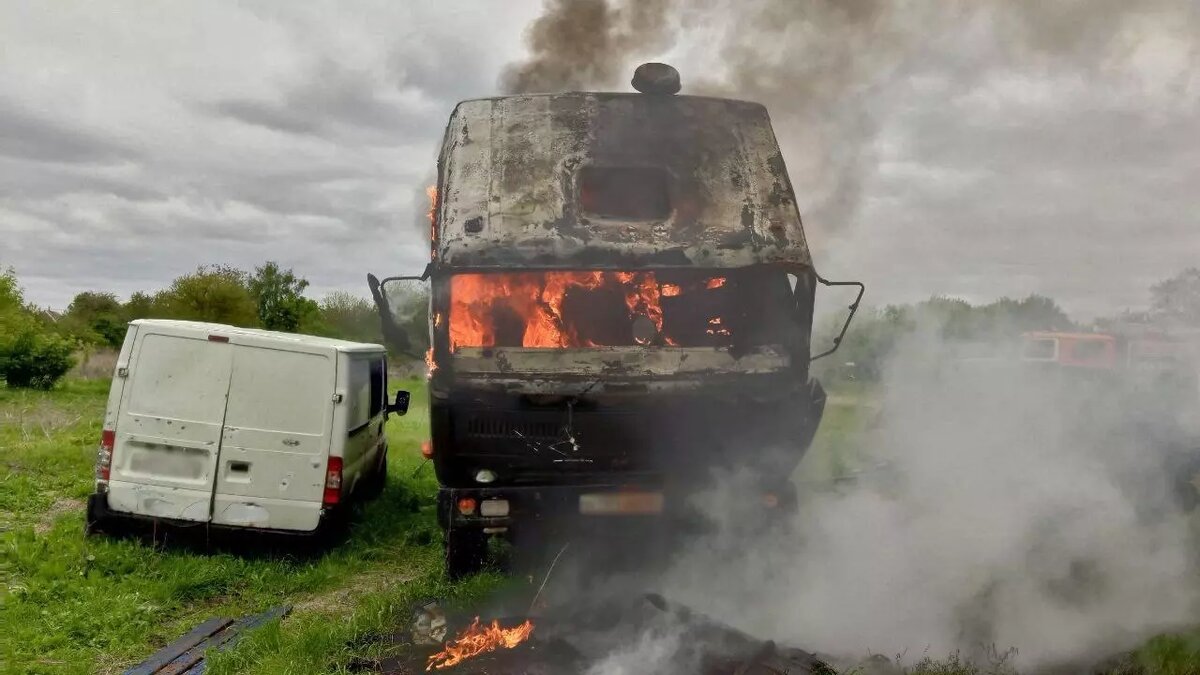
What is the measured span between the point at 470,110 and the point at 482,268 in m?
1.54

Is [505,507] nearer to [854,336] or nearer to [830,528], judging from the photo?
[830,528]

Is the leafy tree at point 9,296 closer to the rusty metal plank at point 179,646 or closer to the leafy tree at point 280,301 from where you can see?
the leafy tree at point 280,301

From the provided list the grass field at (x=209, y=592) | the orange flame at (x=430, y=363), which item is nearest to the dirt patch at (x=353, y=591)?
the grass field at (x=209, y=592)

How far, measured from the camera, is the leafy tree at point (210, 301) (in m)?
39.8

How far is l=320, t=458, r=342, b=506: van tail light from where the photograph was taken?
6.73 meters

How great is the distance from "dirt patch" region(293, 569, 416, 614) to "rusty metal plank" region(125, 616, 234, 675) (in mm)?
595

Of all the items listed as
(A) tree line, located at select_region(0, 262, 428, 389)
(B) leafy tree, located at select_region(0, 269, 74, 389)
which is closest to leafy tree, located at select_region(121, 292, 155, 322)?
(A) tree line, located at select_region(0, 262, 428, 389)

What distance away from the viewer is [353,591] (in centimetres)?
639

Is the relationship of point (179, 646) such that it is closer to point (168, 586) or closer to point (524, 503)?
point (168, 586)

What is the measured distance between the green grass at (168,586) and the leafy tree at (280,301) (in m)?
31.6

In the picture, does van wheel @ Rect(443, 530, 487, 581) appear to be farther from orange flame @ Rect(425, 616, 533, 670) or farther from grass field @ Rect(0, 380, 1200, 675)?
orange flame @ Rect(425, 616, 533, 670)

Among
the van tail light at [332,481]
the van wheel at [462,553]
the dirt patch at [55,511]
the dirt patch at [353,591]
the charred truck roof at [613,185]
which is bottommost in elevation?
the dirt patch at [353,591]

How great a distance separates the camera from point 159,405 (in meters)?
6.62

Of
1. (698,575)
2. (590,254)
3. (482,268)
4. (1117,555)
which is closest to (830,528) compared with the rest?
(698,575)
